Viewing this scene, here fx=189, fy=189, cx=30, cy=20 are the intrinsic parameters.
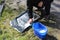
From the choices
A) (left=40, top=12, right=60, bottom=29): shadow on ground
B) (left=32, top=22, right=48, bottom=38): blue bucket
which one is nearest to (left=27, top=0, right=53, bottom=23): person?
(left=40, top=12, right=60, bottom=29): shadow on ground

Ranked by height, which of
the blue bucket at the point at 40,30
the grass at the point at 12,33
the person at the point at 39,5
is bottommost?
the grass at the point at 12,33

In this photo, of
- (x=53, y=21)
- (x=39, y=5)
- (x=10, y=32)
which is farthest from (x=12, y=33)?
(x=53, y=21)

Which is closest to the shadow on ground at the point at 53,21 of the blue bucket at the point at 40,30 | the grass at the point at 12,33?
the grass at the point at 12,33

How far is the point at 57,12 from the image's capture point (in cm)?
498

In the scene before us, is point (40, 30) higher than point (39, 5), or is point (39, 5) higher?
point (39, 5)

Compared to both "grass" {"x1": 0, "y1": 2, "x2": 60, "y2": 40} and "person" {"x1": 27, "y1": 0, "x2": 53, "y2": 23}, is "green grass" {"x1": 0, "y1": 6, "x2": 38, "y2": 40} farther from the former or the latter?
"person" {"x1": 27, "y1": 0, "x2": 53, "y2": 23}

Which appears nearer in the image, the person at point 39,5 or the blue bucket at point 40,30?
the blue bucket at point 40,30

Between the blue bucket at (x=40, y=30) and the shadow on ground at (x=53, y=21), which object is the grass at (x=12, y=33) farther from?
the blue bucket at (x=40, y=30)

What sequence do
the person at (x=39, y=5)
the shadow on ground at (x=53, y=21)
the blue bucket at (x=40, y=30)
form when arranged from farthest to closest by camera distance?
1. the shadow on ground at (x=53, y=21)
2. the person at (x=39, y=5)
3. the blue bucket at (x=40, y=30)

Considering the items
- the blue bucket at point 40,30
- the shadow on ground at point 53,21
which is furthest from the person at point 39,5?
the blue bucket at point 40,30

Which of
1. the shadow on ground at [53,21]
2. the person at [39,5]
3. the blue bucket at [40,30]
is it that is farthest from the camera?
the shadow on ground at [53,21]

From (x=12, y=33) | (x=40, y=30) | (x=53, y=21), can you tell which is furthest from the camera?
(x=53, y=21)

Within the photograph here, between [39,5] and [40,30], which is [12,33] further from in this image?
[39,5]

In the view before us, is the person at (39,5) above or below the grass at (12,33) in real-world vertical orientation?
above
